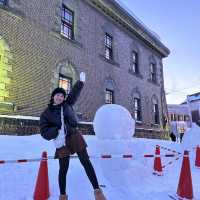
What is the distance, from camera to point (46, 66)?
10.8 m

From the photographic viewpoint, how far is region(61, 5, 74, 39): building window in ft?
40.3

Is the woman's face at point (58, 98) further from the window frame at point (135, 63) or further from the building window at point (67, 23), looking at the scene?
the window frame at point (135, 63)

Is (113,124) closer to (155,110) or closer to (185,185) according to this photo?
(185,185)

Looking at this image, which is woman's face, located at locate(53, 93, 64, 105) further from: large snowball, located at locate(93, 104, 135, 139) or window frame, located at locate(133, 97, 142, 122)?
window frame, located at locate(133, 97, 142, 122)

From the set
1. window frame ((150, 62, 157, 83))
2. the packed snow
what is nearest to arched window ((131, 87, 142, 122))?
window frame ((150, 62, 157, 83))

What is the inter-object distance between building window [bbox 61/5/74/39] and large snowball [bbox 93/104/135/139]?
799 cm

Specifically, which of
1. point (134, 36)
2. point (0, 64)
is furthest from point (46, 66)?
point (134, 36)

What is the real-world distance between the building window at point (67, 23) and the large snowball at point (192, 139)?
7.39 m

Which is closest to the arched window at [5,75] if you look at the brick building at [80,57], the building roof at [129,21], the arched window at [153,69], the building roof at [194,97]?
the brick building at [80,57]

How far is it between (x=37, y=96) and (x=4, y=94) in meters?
1.54

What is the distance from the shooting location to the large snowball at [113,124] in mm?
5164

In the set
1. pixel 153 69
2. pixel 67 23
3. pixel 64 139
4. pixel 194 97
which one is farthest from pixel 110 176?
pixel 194 97

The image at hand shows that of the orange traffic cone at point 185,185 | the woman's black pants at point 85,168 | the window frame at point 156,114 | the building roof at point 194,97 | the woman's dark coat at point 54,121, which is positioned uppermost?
the building roof at point 194,97

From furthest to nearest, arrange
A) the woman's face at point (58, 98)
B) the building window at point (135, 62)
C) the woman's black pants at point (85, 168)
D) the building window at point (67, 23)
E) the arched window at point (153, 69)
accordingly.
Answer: the arched window at point (153, 69) < the building window at point (135, 62) < the building window at point (67, 23) < the woman's face at point (58, 98) < the woman's black pants at point (85, 168)
